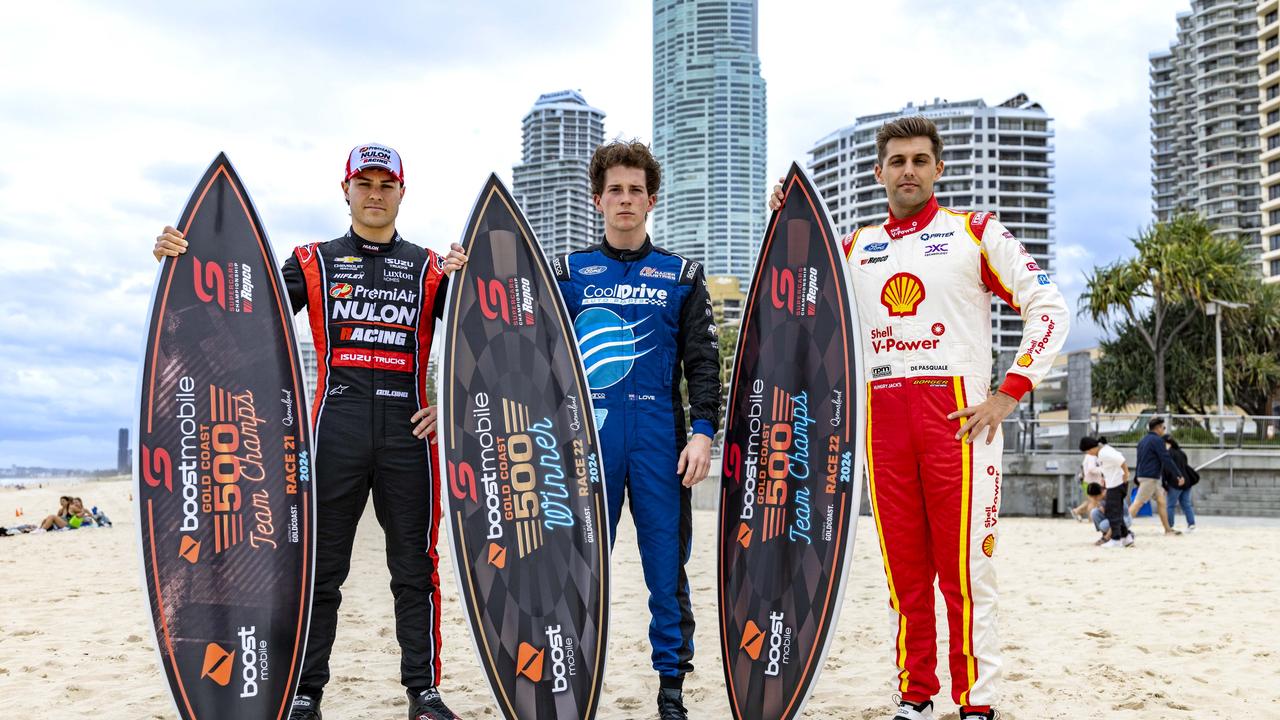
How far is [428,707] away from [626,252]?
1.87 meters

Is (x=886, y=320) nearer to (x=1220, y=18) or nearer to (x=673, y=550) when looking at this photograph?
(x=673, y=550)

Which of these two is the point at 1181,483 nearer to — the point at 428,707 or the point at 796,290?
the point at 796,290

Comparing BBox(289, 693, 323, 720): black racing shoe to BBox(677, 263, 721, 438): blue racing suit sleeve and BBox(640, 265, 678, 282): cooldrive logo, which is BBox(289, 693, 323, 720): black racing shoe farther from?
BBox(640, 265, 678, 282): cooldrive logo

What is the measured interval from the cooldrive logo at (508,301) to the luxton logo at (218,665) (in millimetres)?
1598

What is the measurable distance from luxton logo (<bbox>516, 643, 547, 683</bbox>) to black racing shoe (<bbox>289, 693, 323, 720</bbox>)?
2.53 ft

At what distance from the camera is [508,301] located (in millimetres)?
3664

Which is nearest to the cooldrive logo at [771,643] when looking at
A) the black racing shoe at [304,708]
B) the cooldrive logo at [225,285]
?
the black racing shoe at [304,708]

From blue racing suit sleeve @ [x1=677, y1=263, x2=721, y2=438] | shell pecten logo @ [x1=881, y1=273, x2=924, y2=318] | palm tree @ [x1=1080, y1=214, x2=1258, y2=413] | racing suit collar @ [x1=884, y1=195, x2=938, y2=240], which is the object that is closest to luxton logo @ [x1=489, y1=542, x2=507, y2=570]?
blue racing suit sleeve @ [x1=677, y1=263, x2=721, y2=438]

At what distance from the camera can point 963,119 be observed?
99.0m

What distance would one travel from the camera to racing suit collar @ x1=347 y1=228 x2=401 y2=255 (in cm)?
338

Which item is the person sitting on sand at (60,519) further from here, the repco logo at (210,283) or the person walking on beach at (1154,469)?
the person walking on beach at (1154,469)

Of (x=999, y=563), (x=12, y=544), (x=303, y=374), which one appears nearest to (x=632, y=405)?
(x=303, y=374)

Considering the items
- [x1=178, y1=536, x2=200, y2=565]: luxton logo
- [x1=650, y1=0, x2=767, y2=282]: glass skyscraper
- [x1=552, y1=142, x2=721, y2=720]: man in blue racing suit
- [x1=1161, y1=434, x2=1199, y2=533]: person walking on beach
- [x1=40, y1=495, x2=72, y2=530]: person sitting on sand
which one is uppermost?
[x1=650, y1=0, x2=767, y2=282]: glass skyscraper

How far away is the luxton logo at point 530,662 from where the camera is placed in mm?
3277
